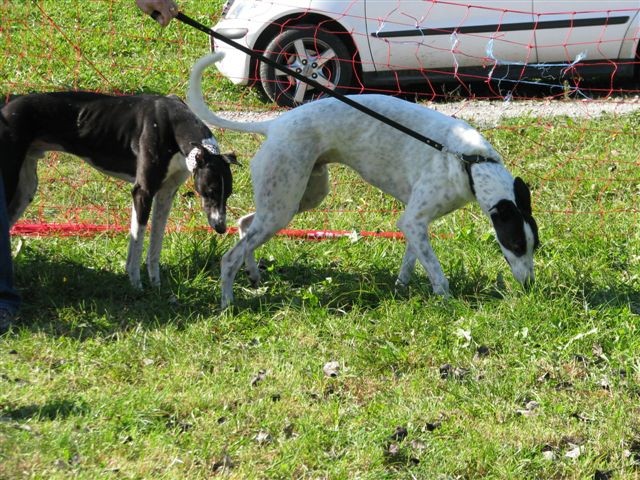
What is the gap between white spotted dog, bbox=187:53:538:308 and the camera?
618 centimetres

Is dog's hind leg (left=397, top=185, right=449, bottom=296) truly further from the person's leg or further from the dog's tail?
the person's leg

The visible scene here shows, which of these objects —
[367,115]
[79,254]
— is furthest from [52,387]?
[367,115]

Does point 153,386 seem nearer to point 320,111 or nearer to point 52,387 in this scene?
point 52,387

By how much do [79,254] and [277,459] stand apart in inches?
115

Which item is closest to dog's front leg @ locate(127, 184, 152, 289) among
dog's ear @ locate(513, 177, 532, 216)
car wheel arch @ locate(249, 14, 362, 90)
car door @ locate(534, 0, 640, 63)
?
dog's ear @ locate(513, 177, 532, 216)

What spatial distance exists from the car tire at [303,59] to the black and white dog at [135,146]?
3510mm

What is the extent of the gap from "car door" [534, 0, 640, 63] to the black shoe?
19.9ft

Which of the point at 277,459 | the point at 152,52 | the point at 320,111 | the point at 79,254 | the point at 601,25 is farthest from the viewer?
the point at 152,52

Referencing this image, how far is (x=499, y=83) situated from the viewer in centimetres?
1045

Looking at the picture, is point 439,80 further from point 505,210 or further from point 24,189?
point 24,189

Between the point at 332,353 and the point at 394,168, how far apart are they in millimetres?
1381

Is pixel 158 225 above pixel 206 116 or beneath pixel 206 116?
beneath

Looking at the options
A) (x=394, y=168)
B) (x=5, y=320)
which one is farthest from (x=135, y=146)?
(x=394, y=168)

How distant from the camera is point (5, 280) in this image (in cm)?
596
